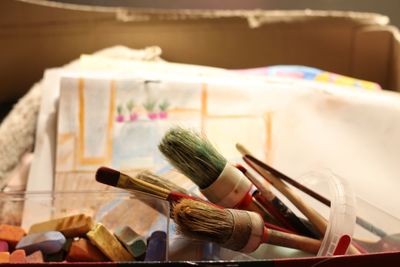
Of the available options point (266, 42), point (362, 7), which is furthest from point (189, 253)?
point (362, 7)

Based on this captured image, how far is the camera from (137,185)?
0.36 m

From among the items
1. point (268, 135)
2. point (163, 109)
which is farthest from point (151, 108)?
point (268, 135)

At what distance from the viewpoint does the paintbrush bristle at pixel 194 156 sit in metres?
0.36

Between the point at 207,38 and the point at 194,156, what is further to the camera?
the point at 207,38

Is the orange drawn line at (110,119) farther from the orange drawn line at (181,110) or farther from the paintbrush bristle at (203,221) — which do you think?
the paintbrush bristle at (203,221)

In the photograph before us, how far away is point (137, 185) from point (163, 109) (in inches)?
7.6

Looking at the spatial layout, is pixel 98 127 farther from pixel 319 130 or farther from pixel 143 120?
pixel 319 130

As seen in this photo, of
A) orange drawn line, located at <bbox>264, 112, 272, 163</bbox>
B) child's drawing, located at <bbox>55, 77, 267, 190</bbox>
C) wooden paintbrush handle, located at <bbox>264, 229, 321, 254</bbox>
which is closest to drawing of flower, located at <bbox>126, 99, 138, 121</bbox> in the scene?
child's drawing, located at <bbox>55, 77, 267, 190</bbox>

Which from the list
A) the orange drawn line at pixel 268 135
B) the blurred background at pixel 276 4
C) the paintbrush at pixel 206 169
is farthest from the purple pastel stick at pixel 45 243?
the blurred background at pixel 276 4

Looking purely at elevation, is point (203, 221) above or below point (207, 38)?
below

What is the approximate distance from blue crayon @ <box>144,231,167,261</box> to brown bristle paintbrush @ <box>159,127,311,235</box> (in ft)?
0.16

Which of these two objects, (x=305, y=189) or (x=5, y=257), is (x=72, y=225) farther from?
(x=305, y=189)

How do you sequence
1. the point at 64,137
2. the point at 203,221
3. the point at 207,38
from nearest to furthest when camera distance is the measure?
the point at 203,221
the point at 64,137
the point at 207,38

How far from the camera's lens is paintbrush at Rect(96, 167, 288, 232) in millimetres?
348
